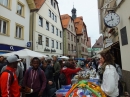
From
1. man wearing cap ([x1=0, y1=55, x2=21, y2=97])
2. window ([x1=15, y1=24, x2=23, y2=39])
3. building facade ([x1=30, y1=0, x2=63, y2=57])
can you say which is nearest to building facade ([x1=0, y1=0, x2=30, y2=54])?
window ([x1=15, y1=24, x2=23, y2=39])

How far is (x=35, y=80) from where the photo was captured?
4.00m

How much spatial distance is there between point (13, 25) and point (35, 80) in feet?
42.9

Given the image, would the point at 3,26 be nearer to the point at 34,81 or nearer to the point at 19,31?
the point at 19,31

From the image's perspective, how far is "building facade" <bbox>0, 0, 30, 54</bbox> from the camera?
14.2 m

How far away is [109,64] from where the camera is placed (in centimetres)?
290

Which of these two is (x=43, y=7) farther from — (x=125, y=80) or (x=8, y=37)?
(x=125, y=80)

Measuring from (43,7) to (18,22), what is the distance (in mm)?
7255

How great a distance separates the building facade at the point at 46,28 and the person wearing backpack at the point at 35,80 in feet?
50.3

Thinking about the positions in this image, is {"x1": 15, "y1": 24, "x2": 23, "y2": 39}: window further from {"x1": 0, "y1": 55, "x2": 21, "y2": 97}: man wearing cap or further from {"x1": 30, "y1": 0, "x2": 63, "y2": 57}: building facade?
{"x1": 0, "y1": 55, "x2": 21, "y2": 97}: man wearing cap

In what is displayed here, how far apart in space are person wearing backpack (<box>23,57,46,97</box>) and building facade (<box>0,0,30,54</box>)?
35.6ft

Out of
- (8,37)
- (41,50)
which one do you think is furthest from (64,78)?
(41,50)

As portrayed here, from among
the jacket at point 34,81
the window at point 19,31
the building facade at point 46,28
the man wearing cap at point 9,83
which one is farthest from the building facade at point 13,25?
the man wearing cap at point 9,83

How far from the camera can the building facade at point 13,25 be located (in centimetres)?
1416

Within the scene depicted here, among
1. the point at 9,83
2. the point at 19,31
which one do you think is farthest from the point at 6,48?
the point at 9,83
